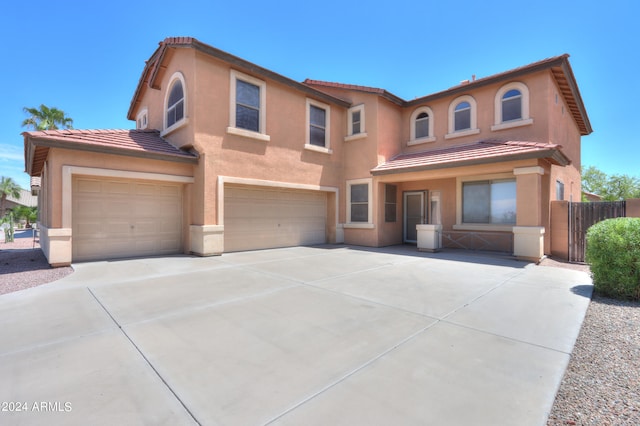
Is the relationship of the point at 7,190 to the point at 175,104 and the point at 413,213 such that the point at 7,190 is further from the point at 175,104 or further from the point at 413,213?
the point at 413,213

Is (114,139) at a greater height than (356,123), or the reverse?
(356,123)

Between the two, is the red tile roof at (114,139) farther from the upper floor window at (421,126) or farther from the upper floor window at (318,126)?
the upper floor window at (421,126)

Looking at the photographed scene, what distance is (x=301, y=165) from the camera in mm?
12969

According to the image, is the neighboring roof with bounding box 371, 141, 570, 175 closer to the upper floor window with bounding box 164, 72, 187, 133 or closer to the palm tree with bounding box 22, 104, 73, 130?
the upper floor window with bounding box 164, 72, 187, 133

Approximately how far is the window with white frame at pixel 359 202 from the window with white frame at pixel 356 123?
2.17 m

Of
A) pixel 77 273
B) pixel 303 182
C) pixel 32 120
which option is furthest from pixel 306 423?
pixel 32 120

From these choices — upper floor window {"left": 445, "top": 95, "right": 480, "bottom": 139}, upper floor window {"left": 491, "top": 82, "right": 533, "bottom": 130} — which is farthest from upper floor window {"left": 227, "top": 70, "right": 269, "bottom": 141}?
upper floor window {"left": 491, "top": 82, "right": 533, "bottom": 130}

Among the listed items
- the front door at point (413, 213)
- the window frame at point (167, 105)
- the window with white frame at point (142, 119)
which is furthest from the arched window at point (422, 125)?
the window with white frame at point (142, 119)

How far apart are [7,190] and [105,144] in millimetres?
41304

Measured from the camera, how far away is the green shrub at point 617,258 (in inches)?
223

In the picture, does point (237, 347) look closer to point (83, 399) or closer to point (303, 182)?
point (83, 399)

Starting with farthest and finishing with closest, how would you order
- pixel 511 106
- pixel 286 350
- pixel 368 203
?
pixel 368 203
pixel 511 106
pixel 286 350

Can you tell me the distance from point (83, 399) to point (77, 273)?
646 cm

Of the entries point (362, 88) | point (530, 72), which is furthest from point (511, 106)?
point (362, 88)
